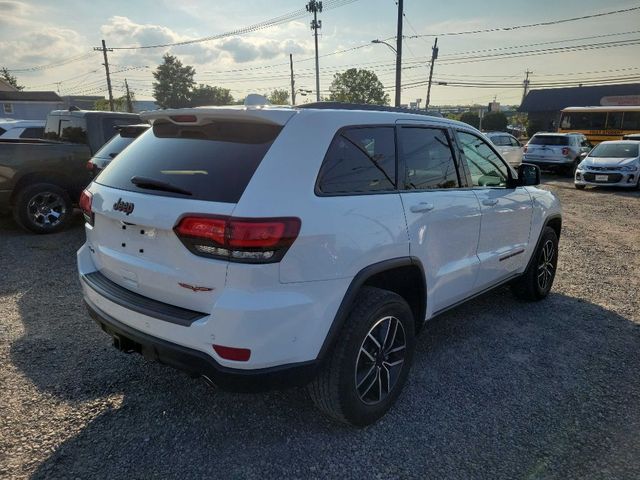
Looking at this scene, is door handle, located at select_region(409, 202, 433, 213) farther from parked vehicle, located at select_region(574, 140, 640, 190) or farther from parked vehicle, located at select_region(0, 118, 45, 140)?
parked vehicle, located at select_region(574, 140, 640, 190)

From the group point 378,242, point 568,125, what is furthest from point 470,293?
point 568,125

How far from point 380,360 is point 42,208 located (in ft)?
21.0

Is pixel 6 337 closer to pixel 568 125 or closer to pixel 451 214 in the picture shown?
pixel 451 214

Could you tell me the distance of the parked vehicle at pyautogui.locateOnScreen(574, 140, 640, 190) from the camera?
13719 millimetres

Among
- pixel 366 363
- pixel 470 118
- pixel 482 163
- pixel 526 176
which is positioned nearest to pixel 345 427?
pixel 366 363

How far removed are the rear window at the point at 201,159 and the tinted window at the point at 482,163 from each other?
1881 millimetres

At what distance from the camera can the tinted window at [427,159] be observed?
2943 mm

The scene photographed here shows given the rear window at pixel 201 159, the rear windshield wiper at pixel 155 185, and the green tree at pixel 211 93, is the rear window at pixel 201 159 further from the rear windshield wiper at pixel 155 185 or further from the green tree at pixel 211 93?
the green tree at pixel 211 93

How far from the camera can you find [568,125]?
24.3m

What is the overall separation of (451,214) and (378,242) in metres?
0.86

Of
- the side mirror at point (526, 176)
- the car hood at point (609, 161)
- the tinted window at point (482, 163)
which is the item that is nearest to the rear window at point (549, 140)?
the car hood at point (609, 161)

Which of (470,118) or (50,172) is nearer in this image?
(50,172)

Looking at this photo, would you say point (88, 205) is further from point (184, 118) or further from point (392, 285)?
point (392, 285)

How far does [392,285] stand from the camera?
2.90 m
